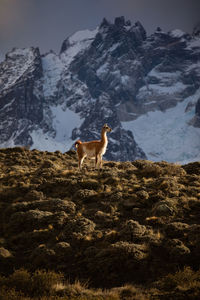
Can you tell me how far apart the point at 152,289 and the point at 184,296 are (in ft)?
3.16

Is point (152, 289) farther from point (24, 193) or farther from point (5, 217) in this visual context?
point (24, 193)

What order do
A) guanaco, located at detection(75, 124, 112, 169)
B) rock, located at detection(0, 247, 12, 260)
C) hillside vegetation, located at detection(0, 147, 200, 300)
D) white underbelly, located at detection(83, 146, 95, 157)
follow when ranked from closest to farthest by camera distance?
hillside vegetation, located at detection(0, 147, 200, 300), rock, located at detection(0, 247, 12, 260), guanaco, located at detection(75, 124, 112, 169), white underbelly, located at detection(83, 146, 95, 157)

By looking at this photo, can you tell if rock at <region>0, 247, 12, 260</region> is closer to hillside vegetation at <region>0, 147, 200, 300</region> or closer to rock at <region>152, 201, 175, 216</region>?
hillside vegetation at <region>0, 147, 200, 300</region>

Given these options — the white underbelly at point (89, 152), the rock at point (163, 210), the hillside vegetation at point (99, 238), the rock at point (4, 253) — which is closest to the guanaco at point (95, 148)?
the white underbelly at point (89, 152)

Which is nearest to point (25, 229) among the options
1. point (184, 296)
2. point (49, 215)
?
point (49, 215)

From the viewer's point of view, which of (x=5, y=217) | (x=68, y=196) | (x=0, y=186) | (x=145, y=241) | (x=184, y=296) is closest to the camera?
(x=184, y=296)

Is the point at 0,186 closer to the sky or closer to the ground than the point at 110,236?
closer to the sky

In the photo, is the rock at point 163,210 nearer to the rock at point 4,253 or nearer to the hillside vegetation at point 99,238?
the hillside vegetation at point 99,238

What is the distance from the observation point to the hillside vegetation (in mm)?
9883

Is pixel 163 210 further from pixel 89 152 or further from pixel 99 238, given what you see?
pixel 89 152

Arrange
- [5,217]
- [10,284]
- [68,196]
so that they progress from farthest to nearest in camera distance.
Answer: [68,196]
[5,217]
[10,284]

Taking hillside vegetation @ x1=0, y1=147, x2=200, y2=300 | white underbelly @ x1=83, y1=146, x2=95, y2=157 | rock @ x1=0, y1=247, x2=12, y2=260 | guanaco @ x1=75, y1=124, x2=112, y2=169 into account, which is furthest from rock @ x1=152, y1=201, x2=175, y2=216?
white underbelly @ x1=83, y1=146, x2=95, y2=157

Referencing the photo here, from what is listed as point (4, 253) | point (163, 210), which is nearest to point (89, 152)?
point (163, 210)

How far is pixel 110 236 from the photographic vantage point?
41.7ft
